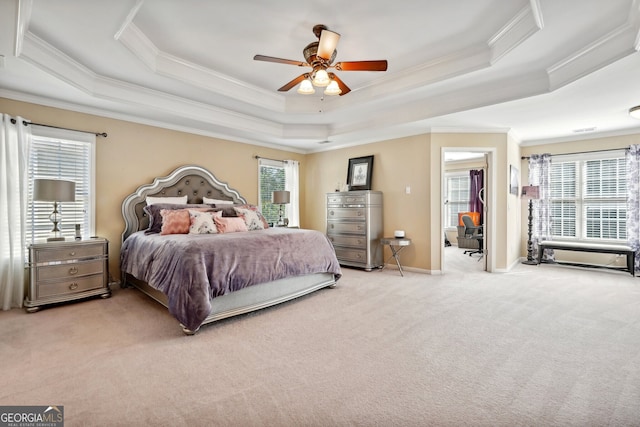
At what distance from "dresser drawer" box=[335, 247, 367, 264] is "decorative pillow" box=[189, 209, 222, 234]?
239 cm

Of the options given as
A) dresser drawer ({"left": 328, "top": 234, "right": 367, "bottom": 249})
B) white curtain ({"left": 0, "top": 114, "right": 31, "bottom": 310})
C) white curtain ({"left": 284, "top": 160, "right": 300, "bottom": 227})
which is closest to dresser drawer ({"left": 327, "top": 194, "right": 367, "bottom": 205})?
dresser drawer ({"left": 328, "top": 234, "right": 367, "bottom": 249})

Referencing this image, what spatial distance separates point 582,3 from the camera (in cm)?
224

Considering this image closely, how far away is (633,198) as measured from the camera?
195 inches

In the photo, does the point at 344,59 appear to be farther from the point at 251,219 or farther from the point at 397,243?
the point at 397,243

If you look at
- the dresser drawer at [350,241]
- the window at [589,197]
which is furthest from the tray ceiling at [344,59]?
the dresser drawer at [350,241]

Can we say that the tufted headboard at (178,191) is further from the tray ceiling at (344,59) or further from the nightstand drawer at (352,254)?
the nightstand drawer at (352,254)

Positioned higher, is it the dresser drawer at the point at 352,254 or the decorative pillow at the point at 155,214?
the decorative pillow at the point at 155,214

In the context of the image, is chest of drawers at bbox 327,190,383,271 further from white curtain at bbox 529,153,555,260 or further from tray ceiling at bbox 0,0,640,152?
white curtain at bbox 529,153,555,260

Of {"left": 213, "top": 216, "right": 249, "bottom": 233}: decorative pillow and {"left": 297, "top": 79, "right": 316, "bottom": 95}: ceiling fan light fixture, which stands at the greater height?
{"left": 297, "top": 79, "right": 316, "bottom": 95}: ceiling fan light fixture

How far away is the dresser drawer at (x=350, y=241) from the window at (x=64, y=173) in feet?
11.9

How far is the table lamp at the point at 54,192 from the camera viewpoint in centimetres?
315

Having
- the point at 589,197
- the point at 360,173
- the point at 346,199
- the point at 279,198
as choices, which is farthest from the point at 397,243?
the point at 589,197

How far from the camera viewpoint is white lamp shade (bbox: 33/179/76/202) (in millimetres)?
3154

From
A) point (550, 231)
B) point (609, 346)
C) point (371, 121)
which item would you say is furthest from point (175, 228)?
point (550, 231)
